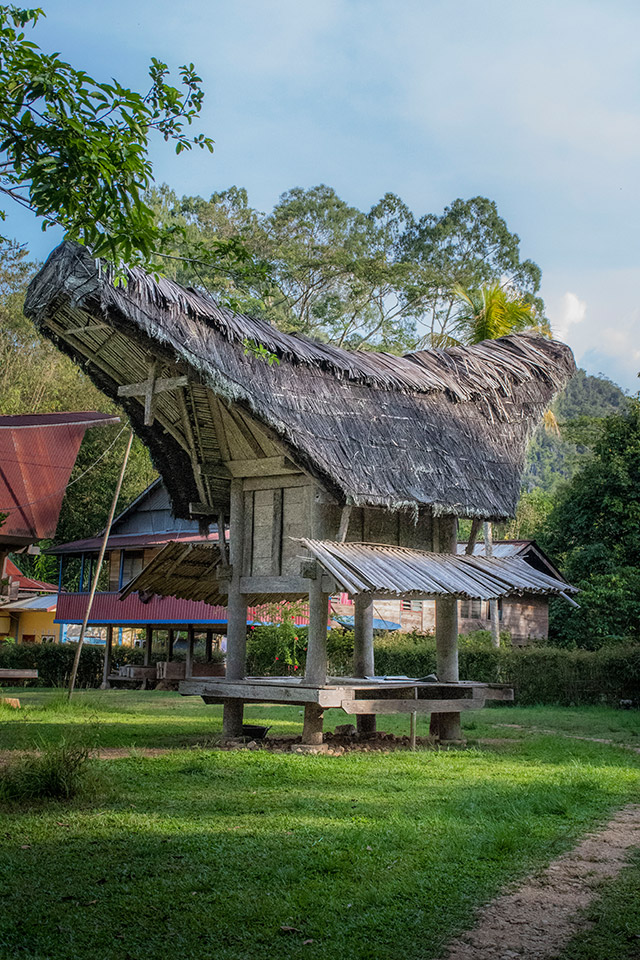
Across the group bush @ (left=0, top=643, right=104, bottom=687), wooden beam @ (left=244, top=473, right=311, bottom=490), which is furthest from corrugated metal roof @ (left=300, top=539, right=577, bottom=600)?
bush @ (left=0, top=643, right=104, bottom=687)

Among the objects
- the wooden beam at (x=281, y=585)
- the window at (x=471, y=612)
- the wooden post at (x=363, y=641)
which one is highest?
the wooden beam at (x=281, y=585)

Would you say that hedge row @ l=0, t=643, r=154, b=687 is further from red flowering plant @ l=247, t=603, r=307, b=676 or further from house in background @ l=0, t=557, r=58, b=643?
red flowering plant @ l=247, t=603, r=307, b=676

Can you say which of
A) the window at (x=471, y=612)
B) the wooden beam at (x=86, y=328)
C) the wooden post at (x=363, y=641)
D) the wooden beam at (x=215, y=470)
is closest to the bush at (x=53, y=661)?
the window at (x=471, y=612)

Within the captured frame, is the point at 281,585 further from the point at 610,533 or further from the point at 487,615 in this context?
the point at 487,615

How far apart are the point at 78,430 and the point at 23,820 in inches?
549

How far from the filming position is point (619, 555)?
26312mm

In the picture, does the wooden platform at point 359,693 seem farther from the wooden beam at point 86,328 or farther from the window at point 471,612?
the window at point 471,612

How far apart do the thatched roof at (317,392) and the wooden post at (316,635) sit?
0.60 m

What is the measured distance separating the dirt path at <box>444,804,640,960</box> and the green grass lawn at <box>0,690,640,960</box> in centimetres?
14

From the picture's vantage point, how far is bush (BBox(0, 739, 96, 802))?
7453mm

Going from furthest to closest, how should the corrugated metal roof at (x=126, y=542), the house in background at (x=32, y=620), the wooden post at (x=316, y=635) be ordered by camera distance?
the house in background at (x=32, y=620) < the corrugated metal roof at (x=126, y=542) < the wooden post at (x=316, y=635)

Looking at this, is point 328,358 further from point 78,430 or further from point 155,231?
point 78,430

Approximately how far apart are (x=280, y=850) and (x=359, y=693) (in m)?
6.15

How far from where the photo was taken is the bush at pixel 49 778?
24.5ft
